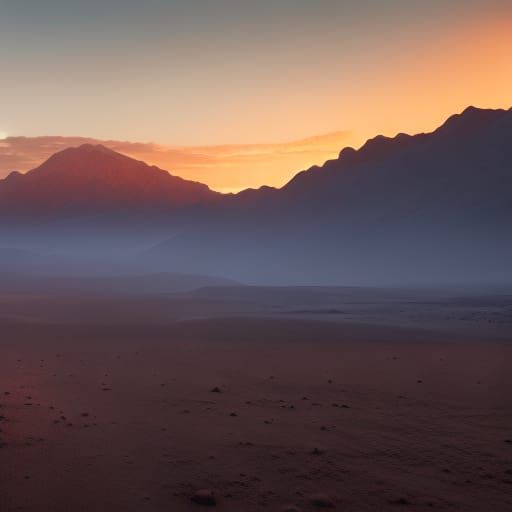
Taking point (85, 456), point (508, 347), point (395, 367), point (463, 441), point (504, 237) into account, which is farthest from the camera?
point (504, 237)

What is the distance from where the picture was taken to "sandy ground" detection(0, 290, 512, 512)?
33.5ft

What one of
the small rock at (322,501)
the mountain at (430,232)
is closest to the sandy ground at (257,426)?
the small rock at (322,501)

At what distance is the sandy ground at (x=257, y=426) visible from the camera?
1021 cm

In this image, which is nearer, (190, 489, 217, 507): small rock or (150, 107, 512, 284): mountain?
(190, 489, 217, 507): small rock

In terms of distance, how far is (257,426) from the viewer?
46.9 ft

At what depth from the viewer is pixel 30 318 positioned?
136 ft

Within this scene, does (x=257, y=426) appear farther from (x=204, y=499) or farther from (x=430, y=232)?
(x=430, y=232)

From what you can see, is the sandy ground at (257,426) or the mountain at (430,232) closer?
the sandy ground at (257,426)

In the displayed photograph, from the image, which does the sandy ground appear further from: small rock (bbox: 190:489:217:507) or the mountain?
the mountain

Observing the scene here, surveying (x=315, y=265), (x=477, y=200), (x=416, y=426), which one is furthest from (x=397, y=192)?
(x=416, y=426)

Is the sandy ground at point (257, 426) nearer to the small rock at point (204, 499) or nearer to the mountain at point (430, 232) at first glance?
the small rock at point (204, 499)

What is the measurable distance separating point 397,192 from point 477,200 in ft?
114

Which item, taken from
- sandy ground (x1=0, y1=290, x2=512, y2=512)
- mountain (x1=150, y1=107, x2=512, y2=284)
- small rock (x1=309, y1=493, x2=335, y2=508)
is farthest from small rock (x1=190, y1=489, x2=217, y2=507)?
mountain (x1=150, y1=107, x2=512, y2=284)

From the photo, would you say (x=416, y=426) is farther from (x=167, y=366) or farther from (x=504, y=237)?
(x=504, y=237)
